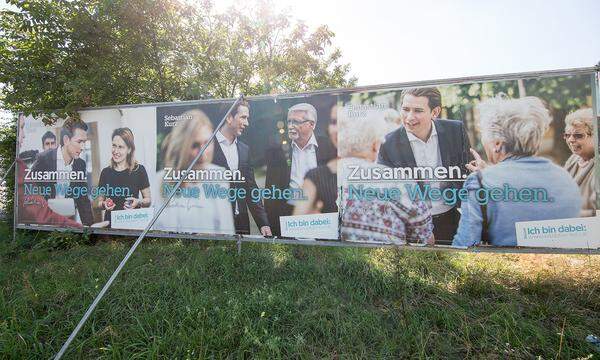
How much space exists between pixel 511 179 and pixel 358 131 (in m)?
2.13

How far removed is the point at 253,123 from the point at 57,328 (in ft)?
11.5

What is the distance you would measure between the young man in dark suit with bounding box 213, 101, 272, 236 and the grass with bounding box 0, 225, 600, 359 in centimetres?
53

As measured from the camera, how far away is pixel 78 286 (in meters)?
3.84

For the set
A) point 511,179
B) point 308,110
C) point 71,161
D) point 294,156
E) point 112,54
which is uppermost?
point 112,54

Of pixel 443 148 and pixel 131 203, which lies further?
pixel 131 203

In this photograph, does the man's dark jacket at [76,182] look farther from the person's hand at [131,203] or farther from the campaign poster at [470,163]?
the campaign poster at [470,163]

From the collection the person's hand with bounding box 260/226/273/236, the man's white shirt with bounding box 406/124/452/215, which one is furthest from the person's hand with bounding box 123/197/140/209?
the man's white shirt with bounding box 406/124/452/215

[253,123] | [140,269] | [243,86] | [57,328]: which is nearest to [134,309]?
[57,328]

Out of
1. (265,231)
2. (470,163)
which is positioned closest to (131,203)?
(265,231)

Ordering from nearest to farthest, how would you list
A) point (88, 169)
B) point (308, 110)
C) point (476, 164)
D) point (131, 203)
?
point (476, 164), point (308, 110), point (131, 203), point (88, 169)

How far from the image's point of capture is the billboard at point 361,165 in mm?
3805

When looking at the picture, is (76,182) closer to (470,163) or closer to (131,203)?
(131,203)

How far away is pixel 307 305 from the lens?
3334 millimetres

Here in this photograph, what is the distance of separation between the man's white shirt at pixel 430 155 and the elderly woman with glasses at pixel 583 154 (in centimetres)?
151
